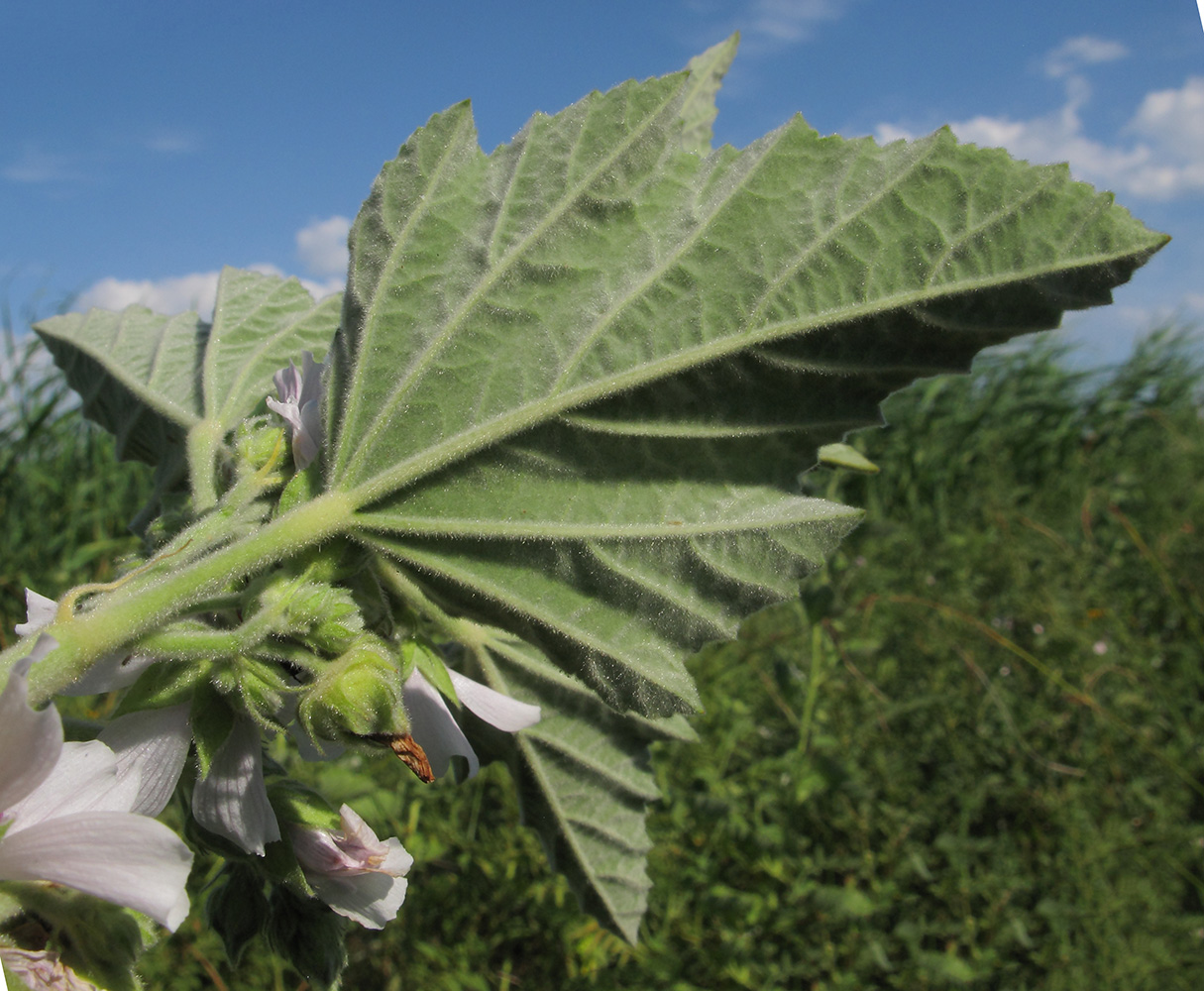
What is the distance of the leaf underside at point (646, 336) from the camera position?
563 millimetres

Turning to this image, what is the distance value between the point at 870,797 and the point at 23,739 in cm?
201

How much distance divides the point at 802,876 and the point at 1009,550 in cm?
165

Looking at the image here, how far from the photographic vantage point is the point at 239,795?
557mm

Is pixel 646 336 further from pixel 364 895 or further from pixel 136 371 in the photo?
pixel 136 371

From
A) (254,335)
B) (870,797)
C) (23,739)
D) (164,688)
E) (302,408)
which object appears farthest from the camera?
(870,797)

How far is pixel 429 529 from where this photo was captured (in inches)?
22.7

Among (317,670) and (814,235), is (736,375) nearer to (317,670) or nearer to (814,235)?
(814,235)

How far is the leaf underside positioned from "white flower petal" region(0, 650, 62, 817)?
0.65ft

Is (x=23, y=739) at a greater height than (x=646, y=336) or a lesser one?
lesser

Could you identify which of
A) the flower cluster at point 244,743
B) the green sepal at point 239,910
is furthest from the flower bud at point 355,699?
the green sepal at point 239,910

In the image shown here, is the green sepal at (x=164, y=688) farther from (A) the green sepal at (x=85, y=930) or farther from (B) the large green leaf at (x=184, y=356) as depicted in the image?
(B) the large green leaf at (x=184, y=356)

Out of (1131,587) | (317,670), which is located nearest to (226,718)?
(317,670)

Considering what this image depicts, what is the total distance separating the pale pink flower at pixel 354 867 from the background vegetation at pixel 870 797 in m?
0.89

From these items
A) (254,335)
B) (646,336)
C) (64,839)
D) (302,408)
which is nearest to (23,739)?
(64,839)
